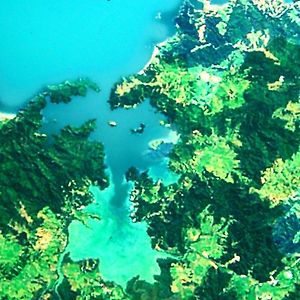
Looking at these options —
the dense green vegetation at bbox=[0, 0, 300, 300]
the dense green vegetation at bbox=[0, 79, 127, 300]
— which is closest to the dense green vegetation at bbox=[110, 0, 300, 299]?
the dense green vegetation at bbox=[0, 0, 300, 300]

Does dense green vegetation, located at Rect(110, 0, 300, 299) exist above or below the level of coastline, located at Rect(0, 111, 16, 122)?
below

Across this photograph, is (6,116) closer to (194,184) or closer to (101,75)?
(101,75)

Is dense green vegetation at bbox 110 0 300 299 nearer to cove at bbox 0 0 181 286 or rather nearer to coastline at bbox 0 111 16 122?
cove at bbox 0 0 181 286

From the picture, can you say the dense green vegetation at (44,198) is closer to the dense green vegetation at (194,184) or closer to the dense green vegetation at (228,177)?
the dense green vegetation at (194,184)

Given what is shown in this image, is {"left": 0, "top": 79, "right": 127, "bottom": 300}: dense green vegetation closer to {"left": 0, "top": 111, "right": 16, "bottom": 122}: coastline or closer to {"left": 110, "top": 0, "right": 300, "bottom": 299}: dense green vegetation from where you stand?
{"left": 0, "top": 111, "right": 16, "bottom": 122}: coastline

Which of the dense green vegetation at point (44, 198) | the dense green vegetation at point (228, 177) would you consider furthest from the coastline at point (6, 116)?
the dense green vegetation at point (228, 177)

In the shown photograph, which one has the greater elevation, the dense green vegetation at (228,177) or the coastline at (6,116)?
the coastline at (6,116)
